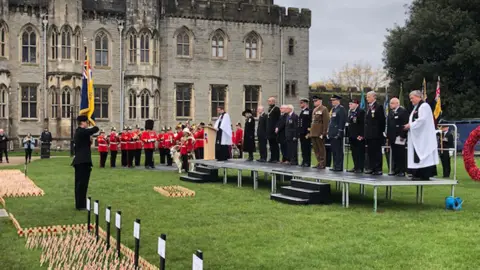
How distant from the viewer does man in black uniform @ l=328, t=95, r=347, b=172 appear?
48.8 feet

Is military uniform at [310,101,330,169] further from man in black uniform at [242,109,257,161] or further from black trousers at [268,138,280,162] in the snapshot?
man in black uniform at [242,109,257,161]

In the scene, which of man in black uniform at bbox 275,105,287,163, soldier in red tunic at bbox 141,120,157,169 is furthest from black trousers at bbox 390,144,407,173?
soldier in red tunic at bbox 141,120,157,169

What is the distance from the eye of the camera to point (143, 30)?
40.9 meters

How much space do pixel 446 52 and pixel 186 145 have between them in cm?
2693

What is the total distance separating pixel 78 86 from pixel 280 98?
15.8 m

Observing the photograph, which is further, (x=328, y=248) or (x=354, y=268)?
(x=328, y=248)

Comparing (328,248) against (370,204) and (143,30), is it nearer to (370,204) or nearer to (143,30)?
A: (370,204)

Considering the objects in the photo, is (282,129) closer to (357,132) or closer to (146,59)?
(357,132)

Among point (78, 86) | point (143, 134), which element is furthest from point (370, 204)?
point (78, 86)

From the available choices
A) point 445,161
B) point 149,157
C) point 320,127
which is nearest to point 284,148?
point 320,127

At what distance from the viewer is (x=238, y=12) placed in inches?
1729

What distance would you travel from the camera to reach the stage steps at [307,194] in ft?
43.1

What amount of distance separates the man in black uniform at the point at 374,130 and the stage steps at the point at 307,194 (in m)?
1.70

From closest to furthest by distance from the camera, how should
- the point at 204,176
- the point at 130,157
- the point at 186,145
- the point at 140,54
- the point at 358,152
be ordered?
1. the point at 358,152
2. the point at 204,176
3. the point at 186,145
4. the point at 130,157
5. the point at 140,54
